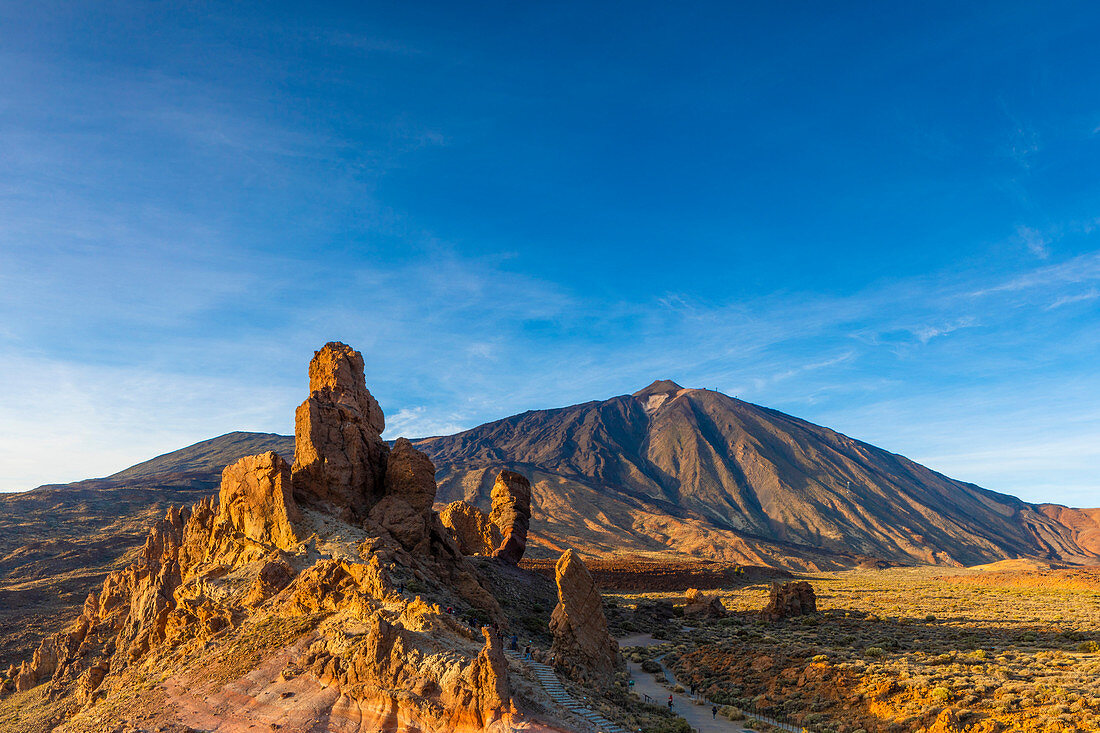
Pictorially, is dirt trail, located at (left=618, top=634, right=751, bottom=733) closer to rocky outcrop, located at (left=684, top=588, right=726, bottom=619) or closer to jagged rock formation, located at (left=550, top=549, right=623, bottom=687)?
jagged rock formation, located at (left=550, top=549, right=623, bottom=687)

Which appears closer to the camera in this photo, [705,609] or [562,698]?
[562,698]

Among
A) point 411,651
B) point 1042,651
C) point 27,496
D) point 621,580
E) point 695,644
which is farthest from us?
point 27,496

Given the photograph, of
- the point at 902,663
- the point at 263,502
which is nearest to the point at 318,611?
the point at 263,502

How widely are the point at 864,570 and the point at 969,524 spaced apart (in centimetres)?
10611

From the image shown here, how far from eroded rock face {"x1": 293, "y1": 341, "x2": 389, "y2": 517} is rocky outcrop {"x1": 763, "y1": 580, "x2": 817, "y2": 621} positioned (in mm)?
31145

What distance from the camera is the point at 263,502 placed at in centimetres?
2531

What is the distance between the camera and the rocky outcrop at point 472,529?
5350 centimetres

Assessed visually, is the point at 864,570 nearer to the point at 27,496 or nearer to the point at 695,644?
the point at 695,644

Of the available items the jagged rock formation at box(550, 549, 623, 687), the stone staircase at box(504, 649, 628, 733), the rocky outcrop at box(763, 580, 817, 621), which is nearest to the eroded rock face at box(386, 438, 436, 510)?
the jagged rock formation at box(550, 549, 623, 687)

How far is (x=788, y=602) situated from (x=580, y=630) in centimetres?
2630

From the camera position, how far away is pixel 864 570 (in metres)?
114

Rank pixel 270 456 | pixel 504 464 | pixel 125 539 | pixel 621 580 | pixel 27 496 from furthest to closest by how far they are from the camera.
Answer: pixel 504 464
pixel 27 496
pixel 125 539
pixel 621 580
pixel 270 456

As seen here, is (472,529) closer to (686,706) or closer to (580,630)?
(580,630)

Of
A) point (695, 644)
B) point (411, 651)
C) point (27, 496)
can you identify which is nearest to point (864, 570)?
point (695, 644)
